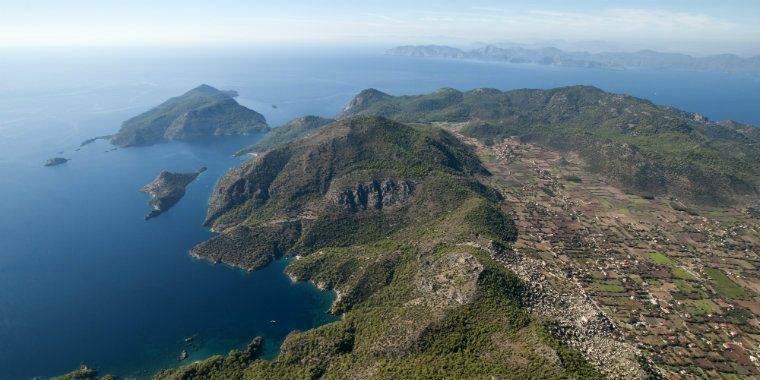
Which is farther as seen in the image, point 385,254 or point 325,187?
point 325,187

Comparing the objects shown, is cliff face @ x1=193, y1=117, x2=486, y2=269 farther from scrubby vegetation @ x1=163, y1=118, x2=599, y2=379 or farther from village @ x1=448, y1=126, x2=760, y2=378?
village @ x1=448, y1=126, x2=760, y2=378

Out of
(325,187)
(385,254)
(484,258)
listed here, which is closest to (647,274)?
(484,258)

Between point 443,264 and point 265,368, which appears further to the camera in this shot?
point 443,264

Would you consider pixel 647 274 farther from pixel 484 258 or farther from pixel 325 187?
pixel 325 187

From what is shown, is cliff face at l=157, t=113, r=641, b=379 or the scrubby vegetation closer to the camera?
the scrubby vegetation

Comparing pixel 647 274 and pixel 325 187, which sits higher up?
pixel 325 187

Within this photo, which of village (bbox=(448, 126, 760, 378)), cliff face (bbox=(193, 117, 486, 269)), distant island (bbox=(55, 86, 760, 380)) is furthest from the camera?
cliff face (bbox=(193, 117, 486, 269))

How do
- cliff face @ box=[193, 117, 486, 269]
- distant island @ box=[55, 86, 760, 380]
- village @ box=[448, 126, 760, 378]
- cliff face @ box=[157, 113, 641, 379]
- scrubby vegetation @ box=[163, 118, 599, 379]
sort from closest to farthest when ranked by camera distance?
scrubby vegetation @ box=[163, 118, 599, 379] → cliff face @ box=[157, 113, 641, 379] → distant island @ box=[55, 86, 760, 380] → village @ box=[448, 126, 760, 378] → cliff face @ box=[193, 117, 486, 269]

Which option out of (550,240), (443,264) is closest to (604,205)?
(550,240)

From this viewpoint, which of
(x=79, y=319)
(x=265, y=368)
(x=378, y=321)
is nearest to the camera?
(x=265, y=368)

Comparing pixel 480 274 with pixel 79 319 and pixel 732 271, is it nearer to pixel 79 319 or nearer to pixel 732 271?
pixel 732 271

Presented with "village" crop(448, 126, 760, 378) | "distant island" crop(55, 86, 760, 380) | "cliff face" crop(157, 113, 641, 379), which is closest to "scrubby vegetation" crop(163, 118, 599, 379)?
"cliff face" crop(157, 113, 641, 379)
